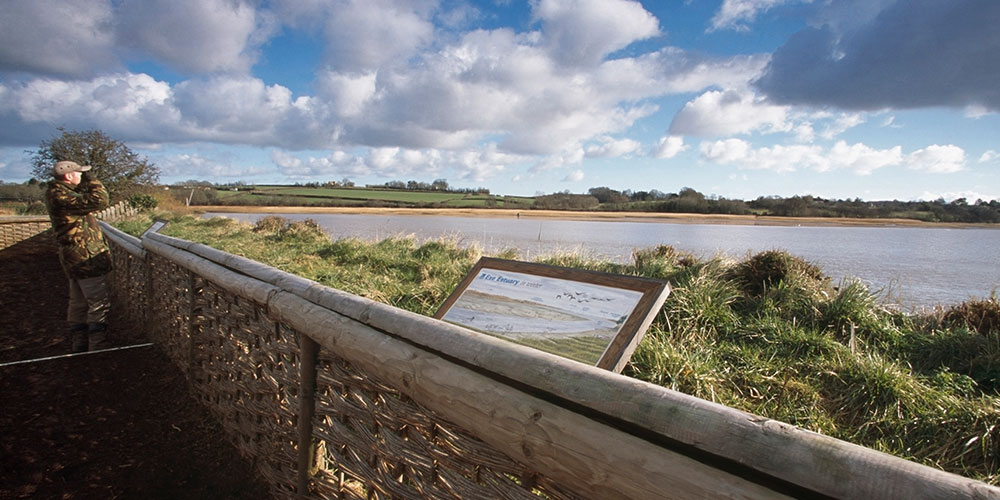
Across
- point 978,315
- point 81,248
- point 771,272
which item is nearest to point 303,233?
point 81,248

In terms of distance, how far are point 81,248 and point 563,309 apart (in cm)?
537

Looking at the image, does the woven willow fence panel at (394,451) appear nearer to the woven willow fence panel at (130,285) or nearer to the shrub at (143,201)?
the woven willow fence panel at (130,285)

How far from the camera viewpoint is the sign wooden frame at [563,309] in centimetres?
272

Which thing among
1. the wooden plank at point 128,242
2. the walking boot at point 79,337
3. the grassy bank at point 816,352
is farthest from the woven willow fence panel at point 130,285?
the grassy bank at point 816,352

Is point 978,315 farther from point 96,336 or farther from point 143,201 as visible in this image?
point 143,201

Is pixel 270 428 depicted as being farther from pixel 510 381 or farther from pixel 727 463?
pixel 727 463

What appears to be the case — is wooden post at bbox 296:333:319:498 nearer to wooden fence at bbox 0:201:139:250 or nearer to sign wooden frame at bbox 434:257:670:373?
A: sign wooden frame at bbox 434:257:670:373

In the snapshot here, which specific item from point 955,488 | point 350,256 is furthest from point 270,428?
point 350,256

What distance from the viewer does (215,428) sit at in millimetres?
3756

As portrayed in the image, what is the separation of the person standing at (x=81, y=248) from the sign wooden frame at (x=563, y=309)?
14.1 feet

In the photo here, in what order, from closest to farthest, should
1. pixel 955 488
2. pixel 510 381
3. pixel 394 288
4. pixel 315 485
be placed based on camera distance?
pixel 955 488 < pixel 510 381 < pixel 315 485 < pixel 394 288

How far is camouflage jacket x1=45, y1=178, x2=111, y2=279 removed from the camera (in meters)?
5.34

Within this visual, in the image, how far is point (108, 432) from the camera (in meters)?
3.58

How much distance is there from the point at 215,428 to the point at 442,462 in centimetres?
281
